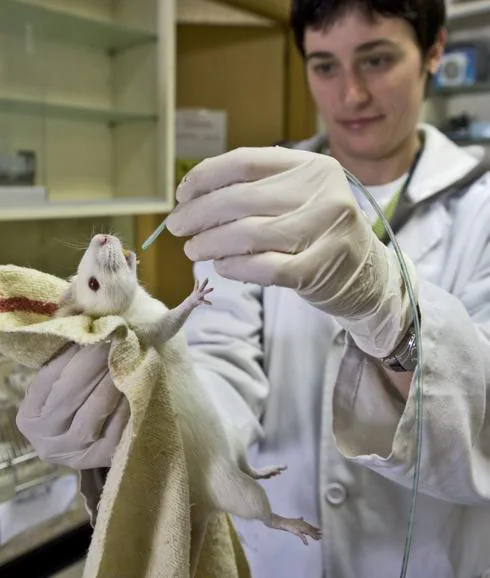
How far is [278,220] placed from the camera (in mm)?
483

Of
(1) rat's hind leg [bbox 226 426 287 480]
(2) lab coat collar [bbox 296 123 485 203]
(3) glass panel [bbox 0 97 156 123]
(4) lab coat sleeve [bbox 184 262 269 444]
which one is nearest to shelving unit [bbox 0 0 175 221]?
(3) glass panel [bbox 0 97 156 123]

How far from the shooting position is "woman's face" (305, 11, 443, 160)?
76 centimetres

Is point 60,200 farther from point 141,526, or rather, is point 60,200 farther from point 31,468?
point 141,526

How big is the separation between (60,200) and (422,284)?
89cm

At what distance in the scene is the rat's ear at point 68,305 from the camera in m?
0.48

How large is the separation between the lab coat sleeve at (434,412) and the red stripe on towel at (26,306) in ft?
0.98

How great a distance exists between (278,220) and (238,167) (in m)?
0.05

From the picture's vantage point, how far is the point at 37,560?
81 centimetres

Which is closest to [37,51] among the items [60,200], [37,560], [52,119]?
[52,119]

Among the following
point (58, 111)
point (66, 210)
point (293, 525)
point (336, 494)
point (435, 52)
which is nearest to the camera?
point (293, 525)

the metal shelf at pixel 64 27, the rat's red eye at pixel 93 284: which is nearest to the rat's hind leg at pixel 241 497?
the rat's red eye at pixel 93 284

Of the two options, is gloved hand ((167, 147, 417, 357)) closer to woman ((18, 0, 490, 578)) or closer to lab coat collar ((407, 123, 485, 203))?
woman ((18, 0, 490, 578))

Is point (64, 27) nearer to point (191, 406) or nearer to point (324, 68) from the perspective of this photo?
point (324, 68)

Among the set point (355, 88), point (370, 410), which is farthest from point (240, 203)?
point (355, 88)
